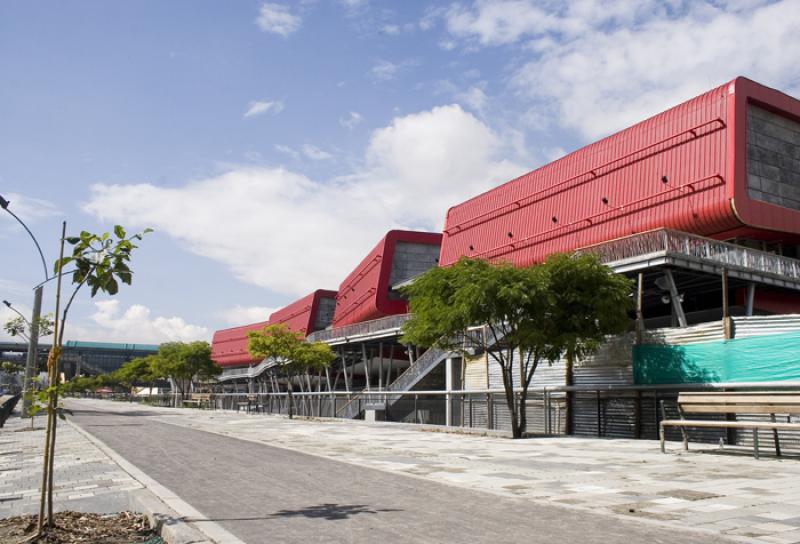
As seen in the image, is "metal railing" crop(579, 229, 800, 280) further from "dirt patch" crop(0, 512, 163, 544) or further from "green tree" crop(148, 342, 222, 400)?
"green tree" crop(148, 342, 222, 400)

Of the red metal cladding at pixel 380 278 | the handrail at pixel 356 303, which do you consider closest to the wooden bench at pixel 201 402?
the handrail at pixel 356 303

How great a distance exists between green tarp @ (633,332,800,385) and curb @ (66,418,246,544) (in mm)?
15286

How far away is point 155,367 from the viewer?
2960 inches

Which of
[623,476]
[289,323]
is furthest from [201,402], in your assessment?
[623,476]

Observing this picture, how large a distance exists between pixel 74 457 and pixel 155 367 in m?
64.2

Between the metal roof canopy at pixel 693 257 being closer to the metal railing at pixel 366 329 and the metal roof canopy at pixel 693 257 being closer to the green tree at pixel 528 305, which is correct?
the green tree at pixel 528 305

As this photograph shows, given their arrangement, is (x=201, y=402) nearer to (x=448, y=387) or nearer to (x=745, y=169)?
(x=448, y=387)

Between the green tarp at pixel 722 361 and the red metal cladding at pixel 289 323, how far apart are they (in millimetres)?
44024

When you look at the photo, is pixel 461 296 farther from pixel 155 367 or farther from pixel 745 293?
pixel 155 367

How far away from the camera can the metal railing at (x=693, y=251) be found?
23453mm

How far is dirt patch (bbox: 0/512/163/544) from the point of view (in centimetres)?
613

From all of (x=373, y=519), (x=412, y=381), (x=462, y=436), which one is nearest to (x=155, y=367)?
(x=412, y=381)

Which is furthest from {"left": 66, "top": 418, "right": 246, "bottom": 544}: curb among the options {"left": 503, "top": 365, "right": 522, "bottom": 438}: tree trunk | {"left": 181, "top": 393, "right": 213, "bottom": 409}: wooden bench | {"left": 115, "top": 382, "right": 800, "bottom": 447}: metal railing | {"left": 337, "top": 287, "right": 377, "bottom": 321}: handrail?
{"left": 181, "top": 393, "right": 213, "bottom": 409}: wooden bench

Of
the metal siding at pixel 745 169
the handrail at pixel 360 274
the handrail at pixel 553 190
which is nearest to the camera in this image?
Result: the metal siding at pixel 745 169
